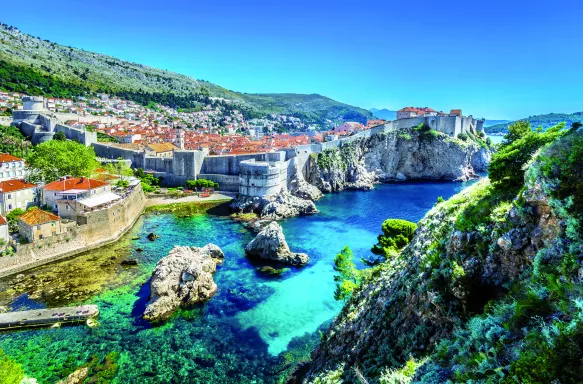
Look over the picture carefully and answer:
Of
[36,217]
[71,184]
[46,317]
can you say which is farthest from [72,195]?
[46,317]

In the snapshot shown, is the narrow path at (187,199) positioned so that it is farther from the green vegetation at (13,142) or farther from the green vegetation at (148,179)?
the green vegetation at (13,142)

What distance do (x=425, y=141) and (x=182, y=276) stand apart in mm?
52520

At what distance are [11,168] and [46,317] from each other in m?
21.8

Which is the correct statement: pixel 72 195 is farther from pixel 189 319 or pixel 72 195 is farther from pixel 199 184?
pixel 199 184

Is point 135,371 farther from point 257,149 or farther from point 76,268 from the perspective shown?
point 257,149

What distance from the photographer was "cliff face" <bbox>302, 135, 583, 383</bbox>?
15.2ft

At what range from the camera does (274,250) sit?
2488 cm

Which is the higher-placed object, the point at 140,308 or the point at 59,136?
the point at 59,136

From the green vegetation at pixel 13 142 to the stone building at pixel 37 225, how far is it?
22.7 meters

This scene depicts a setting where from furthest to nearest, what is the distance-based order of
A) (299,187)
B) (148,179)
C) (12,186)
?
1. (148,179)
2. (299,187)
3. (12,186)

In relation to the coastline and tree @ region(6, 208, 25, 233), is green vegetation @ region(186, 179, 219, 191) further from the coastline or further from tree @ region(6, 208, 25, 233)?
tree @ region(6, 208, 25, 233)

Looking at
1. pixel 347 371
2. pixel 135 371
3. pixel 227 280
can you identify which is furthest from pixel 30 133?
Answer: pixel 347 371

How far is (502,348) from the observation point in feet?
16.5

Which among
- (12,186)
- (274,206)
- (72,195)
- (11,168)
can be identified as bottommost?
(274,206)
